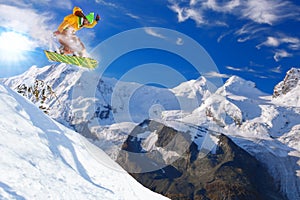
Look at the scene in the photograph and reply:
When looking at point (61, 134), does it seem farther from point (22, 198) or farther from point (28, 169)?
point (22, 198)

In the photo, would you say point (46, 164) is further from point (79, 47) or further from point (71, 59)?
point (71, 59)

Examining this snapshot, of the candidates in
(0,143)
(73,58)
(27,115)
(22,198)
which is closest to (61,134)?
(27,115)

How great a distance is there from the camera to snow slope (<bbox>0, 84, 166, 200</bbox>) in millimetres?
8906

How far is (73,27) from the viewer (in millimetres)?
17766

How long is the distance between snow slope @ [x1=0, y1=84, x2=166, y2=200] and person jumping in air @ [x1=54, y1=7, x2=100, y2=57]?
556 centimetres

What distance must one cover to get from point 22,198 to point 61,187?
1688 millimetres

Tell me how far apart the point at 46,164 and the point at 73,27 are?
31.2 feet

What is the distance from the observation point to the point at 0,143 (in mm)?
9625

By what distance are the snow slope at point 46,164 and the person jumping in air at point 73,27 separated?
556cm

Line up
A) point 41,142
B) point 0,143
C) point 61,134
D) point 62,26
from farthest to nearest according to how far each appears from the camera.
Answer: point 62,26, point 61,134, point 41,142, point 0,143

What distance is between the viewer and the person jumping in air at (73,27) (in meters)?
17.1

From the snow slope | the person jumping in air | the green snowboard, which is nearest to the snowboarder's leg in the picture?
the person jumping in air

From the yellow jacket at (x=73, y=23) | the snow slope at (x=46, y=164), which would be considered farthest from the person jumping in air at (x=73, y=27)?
the snow slope at (x=46, y=164)

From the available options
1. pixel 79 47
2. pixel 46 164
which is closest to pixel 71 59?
pixel 79 47
